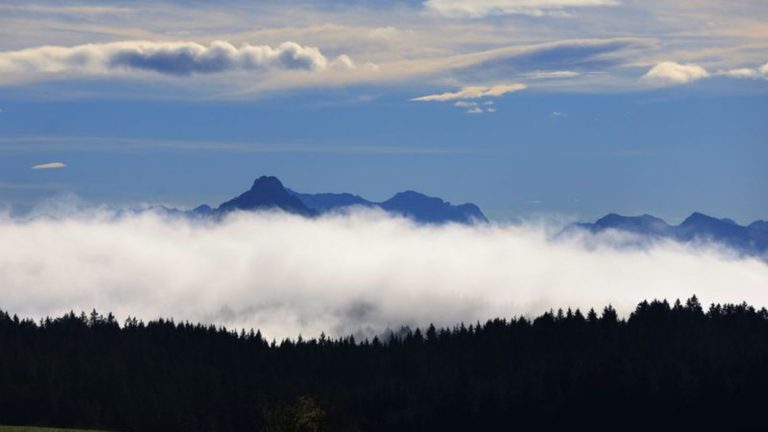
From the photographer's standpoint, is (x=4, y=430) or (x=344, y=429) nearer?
(x=4, y=430)

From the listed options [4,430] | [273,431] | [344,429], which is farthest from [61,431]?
[344,429]

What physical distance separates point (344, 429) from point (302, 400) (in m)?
55.9

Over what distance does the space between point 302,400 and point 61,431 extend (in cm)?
3608

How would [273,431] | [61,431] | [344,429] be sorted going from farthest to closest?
1. [344,429]
2. [61,431]
3. [273,431]

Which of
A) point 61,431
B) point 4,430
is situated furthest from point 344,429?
point 4,430

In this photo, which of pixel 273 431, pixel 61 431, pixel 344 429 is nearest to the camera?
pixel 273 431

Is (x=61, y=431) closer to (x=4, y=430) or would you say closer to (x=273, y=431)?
(x=4, y=430)

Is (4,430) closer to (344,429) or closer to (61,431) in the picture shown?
(61,431)

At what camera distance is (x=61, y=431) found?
157 meters

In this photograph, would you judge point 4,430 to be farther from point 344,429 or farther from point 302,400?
point 344,429

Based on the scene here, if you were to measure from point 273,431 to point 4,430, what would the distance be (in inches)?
1310

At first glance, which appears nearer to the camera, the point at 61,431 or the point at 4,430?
the point at 4,430

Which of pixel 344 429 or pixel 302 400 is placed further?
pixel 344 429

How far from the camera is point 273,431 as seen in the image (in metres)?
143
